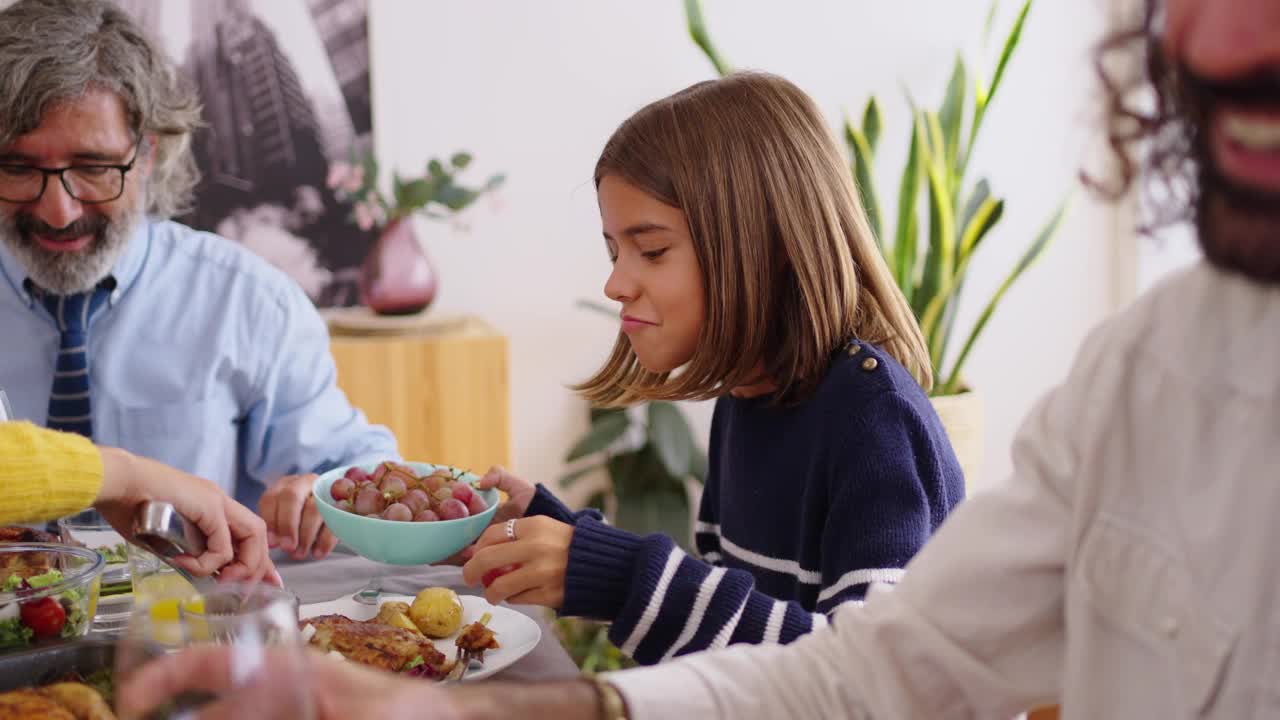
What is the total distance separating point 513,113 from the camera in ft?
11.3

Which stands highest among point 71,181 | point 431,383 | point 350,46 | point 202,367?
point 350,46

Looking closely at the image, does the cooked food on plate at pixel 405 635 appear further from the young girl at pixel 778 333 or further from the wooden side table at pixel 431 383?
the wooden side table at pixel 431 383

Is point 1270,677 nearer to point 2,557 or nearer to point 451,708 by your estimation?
point 451,708

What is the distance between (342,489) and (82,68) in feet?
3.37

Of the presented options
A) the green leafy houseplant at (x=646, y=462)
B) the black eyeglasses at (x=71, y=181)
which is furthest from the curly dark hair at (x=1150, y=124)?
the green leafy houseplant at (x=646, y=462)

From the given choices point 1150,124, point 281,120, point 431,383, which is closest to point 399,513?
point 1150,124

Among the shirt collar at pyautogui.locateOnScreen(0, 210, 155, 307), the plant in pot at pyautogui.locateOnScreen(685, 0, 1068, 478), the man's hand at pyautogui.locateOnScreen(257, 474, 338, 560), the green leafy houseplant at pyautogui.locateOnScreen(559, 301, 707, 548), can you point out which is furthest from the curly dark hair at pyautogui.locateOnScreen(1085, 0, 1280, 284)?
the green leafy houseplant at pyautogui.locateOnScreen(559, 301, 707, 548)

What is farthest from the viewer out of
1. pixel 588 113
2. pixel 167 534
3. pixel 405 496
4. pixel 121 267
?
pixel 588 113

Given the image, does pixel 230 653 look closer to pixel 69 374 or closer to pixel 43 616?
pixel 43 616

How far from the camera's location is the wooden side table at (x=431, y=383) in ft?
10.0

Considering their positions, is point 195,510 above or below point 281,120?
below

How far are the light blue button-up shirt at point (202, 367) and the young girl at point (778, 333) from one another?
0.73 meters

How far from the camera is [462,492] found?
1.36m

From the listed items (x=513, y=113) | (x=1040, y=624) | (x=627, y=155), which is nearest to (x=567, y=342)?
(x=513, y=113)
